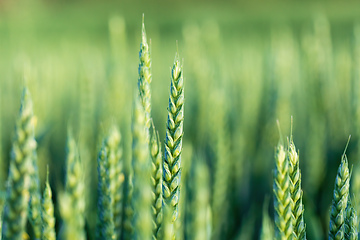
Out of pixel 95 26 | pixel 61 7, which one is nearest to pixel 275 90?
pixel 95 26

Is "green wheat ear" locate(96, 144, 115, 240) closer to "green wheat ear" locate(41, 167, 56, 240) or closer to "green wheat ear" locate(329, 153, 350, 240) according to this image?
"green wheat ear" locate(41, 167, 56, 240)

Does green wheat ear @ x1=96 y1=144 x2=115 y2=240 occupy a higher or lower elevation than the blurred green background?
lower

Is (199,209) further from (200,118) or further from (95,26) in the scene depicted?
(95,26)

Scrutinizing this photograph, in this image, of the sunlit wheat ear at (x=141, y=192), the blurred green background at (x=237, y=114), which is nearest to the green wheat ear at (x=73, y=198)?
the sunlit wheat ear at (x=141, y=192)

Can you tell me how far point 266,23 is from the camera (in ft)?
7.32

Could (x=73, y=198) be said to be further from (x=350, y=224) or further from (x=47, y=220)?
(x=350, y=224)

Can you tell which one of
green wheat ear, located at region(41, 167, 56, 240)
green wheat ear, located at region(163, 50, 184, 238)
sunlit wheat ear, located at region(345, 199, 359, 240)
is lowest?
sunlit wheat ear, located at region(345, 199, 359, 240)

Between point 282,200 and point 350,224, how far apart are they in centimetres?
5

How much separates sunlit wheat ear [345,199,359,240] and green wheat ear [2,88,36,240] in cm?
21

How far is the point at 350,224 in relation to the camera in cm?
24

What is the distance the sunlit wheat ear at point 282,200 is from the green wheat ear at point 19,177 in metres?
0.16

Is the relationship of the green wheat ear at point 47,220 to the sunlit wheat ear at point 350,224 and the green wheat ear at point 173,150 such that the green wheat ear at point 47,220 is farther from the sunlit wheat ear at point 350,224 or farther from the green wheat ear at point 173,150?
the sunlit wheat ear at point 350,224

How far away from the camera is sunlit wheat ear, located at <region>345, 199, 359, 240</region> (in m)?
0.24

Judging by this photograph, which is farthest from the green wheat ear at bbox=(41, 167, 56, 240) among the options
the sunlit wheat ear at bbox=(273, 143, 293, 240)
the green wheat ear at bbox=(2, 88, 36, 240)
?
the sunlit wheat ear at bbox=(273, 143, 293, 240)
